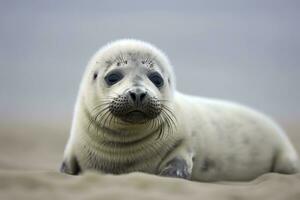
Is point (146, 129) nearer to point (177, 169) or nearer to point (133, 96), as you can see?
point (177, 169)

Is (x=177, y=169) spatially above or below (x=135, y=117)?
below

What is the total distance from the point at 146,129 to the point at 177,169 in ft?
1.20

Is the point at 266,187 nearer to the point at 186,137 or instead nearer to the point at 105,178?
the point at 105,178

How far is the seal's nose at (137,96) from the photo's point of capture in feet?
14.9

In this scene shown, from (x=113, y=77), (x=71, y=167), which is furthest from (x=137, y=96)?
(x=71, y=167)

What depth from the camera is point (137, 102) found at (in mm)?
4562

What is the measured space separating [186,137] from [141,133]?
43cm

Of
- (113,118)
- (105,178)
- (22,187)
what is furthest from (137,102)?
(22,187)

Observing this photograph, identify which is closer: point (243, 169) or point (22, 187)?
point (22, 187)

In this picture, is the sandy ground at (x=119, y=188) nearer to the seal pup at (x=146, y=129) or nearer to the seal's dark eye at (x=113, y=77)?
the seal pup at (x=146, y=129)

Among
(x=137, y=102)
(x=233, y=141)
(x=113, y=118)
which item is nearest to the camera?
(x=137, y=102)

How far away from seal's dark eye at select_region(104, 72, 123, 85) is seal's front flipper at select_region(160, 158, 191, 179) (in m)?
0.72

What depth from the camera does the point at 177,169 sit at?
5.01 metres

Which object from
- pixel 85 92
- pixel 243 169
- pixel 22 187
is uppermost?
pixel 85 92
